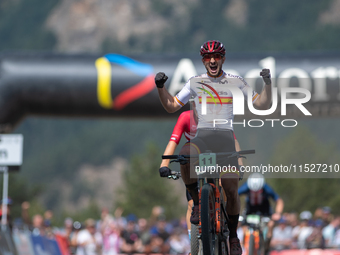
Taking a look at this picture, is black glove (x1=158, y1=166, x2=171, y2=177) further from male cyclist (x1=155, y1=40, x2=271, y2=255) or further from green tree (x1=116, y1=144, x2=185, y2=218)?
green tree (x1=116, y1=144, x2=185, y2=218)

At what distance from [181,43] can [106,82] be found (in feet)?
535

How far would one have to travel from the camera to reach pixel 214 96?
6270mm

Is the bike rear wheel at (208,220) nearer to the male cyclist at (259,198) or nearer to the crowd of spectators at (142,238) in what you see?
the male cyclist at (259,198)

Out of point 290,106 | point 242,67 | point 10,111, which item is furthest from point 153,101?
point 290,106

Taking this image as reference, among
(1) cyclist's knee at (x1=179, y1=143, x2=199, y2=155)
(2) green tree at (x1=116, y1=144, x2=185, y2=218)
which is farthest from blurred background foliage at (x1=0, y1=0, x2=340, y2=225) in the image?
(1) cyclist's knee at (x1=179, y1=143, x2=199, y2=155)

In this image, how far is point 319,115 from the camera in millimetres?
11625

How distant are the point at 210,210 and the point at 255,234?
12.1 feet

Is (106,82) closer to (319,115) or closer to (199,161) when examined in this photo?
(319,115)

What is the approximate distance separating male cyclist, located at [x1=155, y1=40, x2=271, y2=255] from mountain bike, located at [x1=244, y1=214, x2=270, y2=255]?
297 centimetres

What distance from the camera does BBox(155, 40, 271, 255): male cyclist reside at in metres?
6.11

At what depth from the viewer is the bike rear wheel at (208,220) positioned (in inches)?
225

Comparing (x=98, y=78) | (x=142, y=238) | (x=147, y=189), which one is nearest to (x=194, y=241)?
(x=98, y=78)

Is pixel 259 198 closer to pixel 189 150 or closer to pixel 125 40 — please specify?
pixel 189 150

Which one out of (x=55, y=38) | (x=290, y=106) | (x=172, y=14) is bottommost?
(x=290, y=106)
